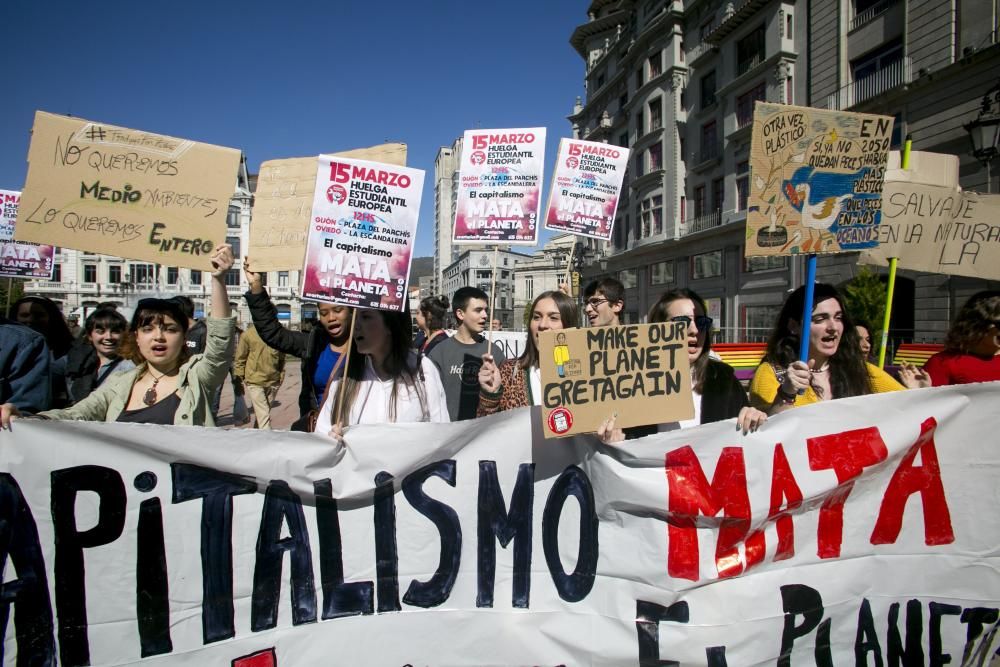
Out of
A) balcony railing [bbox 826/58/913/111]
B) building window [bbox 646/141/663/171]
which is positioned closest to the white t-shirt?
balcony railing [bbox 826/58/913/111]

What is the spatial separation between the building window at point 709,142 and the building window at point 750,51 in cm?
303

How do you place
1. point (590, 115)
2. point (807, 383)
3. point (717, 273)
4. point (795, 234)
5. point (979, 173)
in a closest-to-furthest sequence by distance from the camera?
point (807, 383) < point (795, 234) < point (979, 173) < point (717, 273) < point (590, 115)

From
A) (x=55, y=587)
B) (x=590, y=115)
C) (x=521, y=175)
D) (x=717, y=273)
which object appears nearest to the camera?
(x=55, y=587)

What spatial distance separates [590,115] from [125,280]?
145ft

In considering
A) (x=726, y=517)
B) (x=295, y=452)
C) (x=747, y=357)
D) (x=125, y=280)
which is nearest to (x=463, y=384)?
(x=295, y=452)

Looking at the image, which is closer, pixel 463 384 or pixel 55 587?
pixel 55 587

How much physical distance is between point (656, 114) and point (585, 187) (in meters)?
32.0

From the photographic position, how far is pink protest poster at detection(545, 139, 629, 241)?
550 centimetres

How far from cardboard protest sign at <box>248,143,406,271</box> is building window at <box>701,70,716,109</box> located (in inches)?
1233

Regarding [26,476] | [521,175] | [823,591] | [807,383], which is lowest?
[823,591]

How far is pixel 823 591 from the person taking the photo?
2.56m

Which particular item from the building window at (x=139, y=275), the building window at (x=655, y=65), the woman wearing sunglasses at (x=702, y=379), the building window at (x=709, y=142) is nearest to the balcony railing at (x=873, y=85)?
the building window at (x=709, y=142)

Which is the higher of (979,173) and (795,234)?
(979,173)

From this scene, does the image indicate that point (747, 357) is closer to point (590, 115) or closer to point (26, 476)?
point (26, 476)
